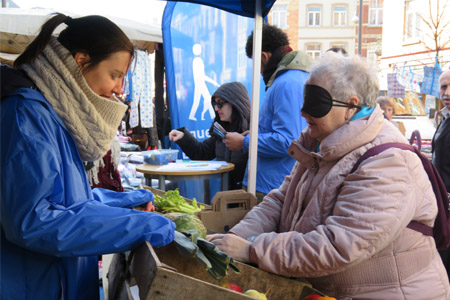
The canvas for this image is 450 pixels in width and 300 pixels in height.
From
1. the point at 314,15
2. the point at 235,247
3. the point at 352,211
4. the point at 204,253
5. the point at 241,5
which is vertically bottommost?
the point at 235,247

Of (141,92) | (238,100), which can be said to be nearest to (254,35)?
(238,100)

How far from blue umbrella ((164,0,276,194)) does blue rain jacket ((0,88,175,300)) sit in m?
2.02

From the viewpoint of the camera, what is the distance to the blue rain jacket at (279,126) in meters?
3.53

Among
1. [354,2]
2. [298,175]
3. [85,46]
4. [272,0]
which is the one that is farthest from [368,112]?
[354,2]

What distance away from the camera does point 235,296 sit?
1.41 metres

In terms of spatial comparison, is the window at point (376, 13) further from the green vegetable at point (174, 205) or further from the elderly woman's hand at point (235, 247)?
the elderly woman's hand at point (235, 247)

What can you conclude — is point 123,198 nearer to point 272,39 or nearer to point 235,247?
point 235,247

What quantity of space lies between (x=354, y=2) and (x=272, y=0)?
38.4 metres

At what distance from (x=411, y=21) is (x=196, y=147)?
20.1 metres

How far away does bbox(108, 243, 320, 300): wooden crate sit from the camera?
52.2 inches

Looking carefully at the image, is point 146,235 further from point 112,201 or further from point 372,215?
point 372,215

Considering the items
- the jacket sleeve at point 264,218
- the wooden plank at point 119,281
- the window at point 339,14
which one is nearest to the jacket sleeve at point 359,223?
the jacket sleeve at point 264,218

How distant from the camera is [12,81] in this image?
142cm

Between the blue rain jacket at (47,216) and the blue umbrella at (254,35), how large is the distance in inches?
79.4
